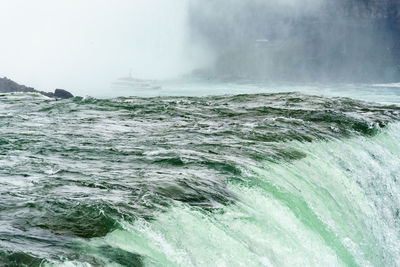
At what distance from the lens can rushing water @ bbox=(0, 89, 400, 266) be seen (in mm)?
4852

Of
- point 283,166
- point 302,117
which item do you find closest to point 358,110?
point 302,117

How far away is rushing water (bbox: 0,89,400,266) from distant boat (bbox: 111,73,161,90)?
358ft

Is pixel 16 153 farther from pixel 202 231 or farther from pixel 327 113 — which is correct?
pixel 327 113

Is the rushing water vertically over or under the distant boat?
over

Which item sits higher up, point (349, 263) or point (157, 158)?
point (157, 158)

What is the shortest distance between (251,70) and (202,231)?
146 meters

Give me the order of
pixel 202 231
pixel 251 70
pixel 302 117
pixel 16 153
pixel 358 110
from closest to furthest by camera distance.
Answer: pixel 202 231 < pixel 16 153 < pixel 302 117 < pixel 358 110 < pixel 251 70

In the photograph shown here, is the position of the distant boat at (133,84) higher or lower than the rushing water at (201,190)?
lower

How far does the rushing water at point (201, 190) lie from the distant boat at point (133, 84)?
358 ft

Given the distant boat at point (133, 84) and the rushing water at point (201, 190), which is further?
the distant boat at point (133, 84)

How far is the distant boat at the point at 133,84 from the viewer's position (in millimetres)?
121875

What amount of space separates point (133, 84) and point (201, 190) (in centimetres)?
12246

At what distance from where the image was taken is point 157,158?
853cm

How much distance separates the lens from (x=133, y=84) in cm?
12688
